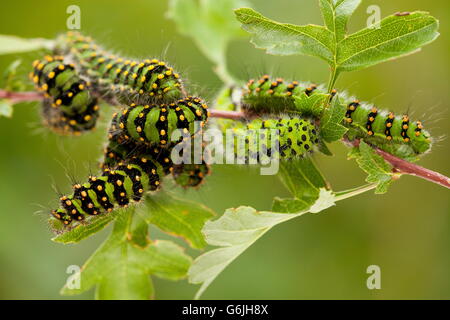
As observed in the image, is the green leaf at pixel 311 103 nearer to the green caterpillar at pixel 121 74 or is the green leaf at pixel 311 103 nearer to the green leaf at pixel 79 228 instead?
the green caterpillar at pixel 121 74

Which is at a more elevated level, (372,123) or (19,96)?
(19,96)

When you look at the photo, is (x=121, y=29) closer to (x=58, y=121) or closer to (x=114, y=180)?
(x=58, y=121)

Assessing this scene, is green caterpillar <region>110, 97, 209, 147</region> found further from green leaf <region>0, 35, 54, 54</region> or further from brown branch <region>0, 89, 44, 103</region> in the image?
green leaf <region>0, 35, 54, 54</region>

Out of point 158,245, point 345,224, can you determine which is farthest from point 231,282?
point 158,245

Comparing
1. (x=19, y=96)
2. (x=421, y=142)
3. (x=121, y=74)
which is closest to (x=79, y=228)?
(x=121, y=74)

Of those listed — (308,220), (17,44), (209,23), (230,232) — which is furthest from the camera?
(308,220)

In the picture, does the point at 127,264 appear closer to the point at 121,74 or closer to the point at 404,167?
the point at 121,74
